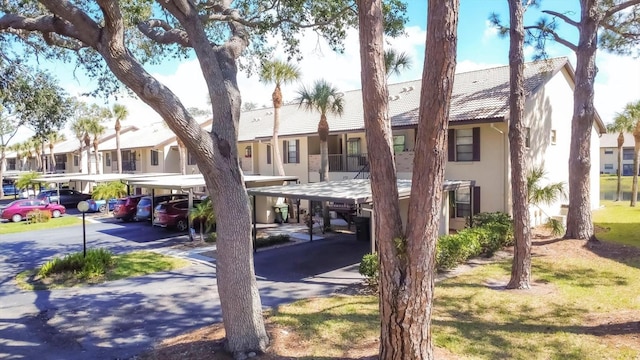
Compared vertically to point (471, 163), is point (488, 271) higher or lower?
lower

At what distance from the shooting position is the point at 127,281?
523 inches

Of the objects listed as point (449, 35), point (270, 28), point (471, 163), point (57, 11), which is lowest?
point (471, 163)

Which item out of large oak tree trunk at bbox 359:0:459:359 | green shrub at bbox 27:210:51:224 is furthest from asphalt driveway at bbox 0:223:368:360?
green shrub at bbox 27:210:51:224

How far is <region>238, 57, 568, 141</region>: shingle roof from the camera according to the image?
18594mm

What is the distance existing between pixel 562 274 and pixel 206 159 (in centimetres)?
1052

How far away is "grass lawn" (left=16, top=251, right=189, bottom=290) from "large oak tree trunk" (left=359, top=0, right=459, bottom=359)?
418 inches

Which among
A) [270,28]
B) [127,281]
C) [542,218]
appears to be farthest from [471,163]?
[127,281]

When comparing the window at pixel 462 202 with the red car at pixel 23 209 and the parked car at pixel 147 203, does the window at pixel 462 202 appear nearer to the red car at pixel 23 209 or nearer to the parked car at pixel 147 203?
the parked car at pixel 147 203

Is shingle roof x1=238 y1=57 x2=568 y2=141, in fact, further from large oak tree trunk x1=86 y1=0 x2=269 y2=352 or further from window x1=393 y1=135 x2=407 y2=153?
large oak tree trunk x1=86 y1=0 x2=269 y2=352

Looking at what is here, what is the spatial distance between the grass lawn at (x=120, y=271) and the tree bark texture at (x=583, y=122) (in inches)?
564

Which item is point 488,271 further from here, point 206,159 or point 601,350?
point 206,159

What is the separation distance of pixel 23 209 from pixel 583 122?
1271 inches

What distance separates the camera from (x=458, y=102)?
20266 millimetres

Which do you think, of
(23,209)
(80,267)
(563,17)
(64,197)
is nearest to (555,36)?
(563,17)
